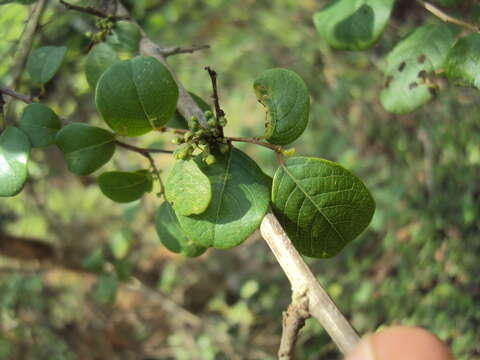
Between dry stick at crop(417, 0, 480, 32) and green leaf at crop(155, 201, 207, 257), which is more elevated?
dry stick at crop(417, 0, 480, 32)

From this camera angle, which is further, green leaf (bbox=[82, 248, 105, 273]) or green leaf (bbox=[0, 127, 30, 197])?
green leaf (bbox=[82, 248, 105, 273])

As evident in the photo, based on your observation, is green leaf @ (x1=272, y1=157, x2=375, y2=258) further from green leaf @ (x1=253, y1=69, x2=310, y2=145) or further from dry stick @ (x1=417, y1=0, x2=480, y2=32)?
dry stick @ (x1=417, y1=0, x2=480, y2=32)

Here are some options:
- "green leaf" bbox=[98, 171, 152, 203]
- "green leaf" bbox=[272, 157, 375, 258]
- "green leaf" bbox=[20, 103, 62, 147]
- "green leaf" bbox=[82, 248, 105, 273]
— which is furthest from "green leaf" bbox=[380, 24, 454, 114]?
"green leaf" bbox=[82, 248, 105, 273]

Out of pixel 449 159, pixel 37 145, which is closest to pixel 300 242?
pixel 37 145

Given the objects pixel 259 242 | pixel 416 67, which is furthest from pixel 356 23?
pixel 259 242

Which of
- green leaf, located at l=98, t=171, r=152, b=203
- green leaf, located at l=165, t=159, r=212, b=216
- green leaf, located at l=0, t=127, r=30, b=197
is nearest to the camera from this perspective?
green leaf, located at l=165, t=159, r=212, b=216
